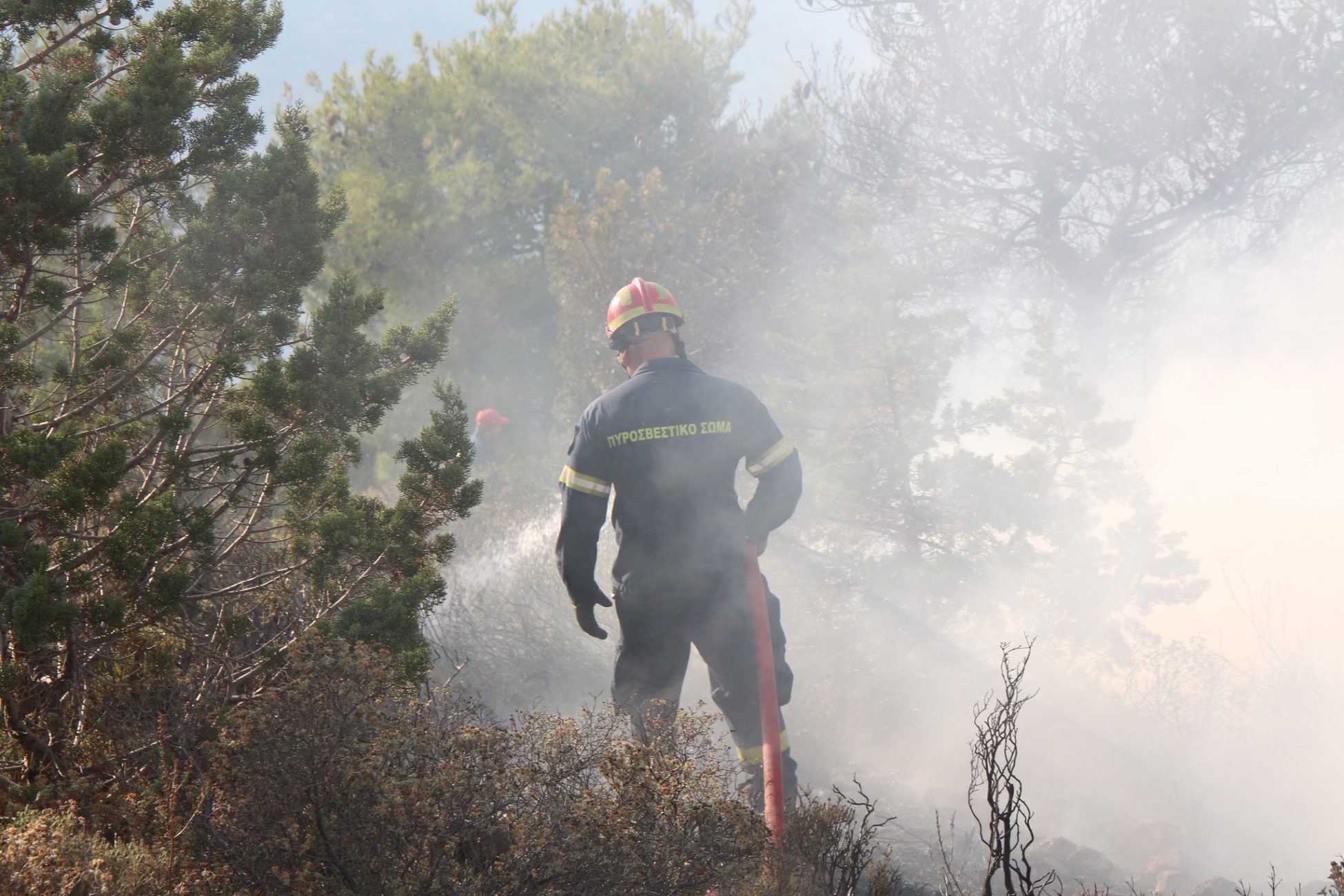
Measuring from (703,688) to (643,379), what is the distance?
4.82 m

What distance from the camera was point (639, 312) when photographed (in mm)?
4234

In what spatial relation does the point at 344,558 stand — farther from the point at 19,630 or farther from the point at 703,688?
the point at 703,688

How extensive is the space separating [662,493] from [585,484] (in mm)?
314

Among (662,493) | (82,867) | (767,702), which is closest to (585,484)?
(662,493)

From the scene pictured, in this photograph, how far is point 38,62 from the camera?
12.0ft

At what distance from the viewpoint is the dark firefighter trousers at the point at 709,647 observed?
3.94m

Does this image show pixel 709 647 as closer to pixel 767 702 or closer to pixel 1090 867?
pixel 767 702

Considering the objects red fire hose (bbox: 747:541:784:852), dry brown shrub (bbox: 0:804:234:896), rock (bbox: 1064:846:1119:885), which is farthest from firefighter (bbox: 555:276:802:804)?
rock (bbox: 1064:846:1119:885)

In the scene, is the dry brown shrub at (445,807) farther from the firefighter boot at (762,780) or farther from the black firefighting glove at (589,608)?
the black firefighting glove at (589,608)

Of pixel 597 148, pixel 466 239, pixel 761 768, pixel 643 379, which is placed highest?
pixel 597 148

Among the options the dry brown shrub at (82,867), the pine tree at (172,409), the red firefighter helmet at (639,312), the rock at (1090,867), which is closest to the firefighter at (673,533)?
the red firefighter helmet at (639,312)

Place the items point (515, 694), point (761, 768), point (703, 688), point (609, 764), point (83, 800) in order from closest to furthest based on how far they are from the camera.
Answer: point (609, 764) < point (83, 800) < point (761, 768) < point (515, 694) < point (703, 688)

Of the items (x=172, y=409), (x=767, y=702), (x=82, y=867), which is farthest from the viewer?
(x=767, y=702)

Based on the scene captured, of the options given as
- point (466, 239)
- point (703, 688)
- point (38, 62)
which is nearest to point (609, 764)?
point (38, 62)
